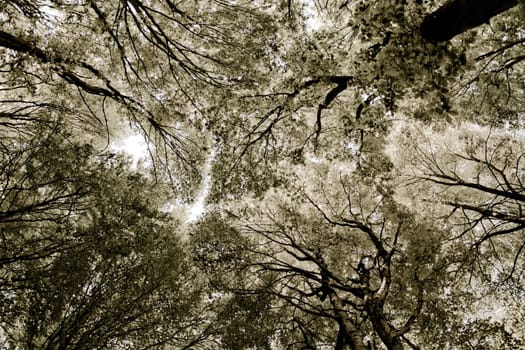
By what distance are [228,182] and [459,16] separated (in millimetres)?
7275

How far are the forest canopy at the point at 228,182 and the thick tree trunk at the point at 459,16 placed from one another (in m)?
1.72

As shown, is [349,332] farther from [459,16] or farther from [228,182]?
[228,182]

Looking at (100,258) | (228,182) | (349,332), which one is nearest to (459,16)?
(349,332)

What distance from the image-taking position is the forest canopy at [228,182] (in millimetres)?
5809

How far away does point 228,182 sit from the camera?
9141mm

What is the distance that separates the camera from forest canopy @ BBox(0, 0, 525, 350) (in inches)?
229

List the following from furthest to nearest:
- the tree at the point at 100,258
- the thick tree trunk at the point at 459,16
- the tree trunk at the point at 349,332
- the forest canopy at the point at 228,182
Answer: the tree at the point at 100,258
the forest canopy at the point at 228,182
the tree trunk at the point at 349,332
the thick tree trunk at the point at 459,16

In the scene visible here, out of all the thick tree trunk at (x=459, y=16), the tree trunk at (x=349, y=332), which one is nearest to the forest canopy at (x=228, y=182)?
the tree trunk at (x=349, y=332)

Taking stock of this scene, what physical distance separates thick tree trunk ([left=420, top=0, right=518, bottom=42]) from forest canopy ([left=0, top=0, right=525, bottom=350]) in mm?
1715

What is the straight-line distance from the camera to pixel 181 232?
10578mm

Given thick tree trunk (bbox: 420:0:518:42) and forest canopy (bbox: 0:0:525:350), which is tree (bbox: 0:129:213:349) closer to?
forest canopy (bbox: 0:0:525:350)

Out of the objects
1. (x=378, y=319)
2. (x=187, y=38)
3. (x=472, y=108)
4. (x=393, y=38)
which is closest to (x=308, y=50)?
(x=393, y=38)

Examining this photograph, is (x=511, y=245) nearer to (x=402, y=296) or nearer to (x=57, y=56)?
(x=402, y=296)

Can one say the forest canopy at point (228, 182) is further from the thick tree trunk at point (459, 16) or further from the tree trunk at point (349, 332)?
the thick tree trunk at point (459, 16)
